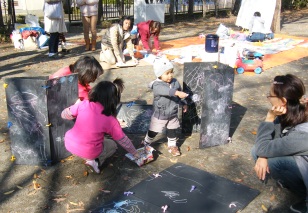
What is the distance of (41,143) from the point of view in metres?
3.60

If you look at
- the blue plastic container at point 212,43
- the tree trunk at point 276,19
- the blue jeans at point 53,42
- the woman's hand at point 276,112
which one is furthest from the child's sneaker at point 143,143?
the tree trunk at point 276,19

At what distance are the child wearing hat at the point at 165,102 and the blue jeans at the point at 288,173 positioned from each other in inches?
43.5

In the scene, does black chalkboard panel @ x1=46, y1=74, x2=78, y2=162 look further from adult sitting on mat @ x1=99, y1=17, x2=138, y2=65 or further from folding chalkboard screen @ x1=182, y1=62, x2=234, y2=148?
adult sitting on mat @ x1=99, y1=17, x2=138, y2=65

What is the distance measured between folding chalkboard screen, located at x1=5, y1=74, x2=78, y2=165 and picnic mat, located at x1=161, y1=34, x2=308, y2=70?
5.01m

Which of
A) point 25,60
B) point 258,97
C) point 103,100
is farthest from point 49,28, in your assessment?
point 103,100

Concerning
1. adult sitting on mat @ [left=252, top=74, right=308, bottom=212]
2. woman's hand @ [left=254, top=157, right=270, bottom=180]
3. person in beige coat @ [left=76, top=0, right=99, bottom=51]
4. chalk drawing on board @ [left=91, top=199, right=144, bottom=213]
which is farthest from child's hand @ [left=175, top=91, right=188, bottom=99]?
person in beige coat @ [left=76, top=0, right=99, bottom=51]

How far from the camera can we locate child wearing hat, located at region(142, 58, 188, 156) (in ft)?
12.5

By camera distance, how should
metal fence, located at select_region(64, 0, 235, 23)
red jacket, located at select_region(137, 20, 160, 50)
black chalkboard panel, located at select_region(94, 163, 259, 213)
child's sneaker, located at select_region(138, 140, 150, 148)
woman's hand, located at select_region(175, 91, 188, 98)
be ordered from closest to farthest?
black chalkboard panel, located at select_region(94, 163, 259, 213)
woman's hand, located at select_region(175, 91, 188, 98)
child's sneaker, located at select_region(138, 140, 150, 148)
red jacket, located at select_region(137, 20, 160, 50)
metal fence, located at select_region(64, 0, 235, 23)

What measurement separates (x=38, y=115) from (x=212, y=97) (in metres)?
1.84

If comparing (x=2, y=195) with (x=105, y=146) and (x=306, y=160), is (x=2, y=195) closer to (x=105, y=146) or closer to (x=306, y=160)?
(x=105, y=146)

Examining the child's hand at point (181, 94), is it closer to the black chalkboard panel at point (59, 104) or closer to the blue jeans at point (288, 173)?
the blue jeans at point (288, 173)

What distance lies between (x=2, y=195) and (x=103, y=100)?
4.04 feet

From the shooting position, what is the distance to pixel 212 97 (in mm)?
3973

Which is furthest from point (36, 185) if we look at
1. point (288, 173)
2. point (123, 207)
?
point (288, 173)
